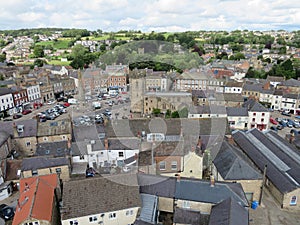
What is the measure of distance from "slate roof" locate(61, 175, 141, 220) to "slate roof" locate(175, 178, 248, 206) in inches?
136

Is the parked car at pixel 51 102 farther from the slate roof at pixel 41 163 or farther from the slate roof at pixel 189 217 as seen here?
the slate roof at pixel 189 217

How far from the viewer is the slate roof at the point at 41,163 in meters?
20.8

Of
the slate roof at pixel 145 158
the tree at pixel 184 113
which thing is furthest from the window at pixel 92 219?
the tree at pixel 184 113

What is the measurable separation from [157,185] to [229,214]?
5450 millimetres

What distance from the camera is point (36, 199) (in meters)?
15.7

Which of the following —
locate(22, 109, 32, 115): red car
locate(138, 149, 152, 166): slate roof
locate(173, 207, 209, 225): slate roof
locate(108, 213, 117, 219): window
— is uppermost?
locate(138, 149, 152, 166): slate roof

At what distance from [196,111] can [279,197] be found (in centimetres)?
1756

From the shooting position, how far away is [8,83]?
2000 inches

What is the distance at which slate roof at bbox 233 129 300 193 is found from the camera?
20205mm

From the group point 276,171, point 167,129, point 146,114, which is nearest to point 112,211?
point 167,129

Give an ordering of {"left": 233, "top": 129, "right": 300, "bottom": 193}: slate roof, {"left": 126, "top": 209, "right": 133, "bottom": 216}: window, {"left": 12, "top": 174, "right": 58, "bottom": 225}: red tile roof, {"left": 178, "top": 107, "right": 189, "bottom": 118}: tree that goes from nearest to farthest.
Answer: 1. {"left": 12, "top": 174, "right": 58, "bottom": 225}: red tile roof
2. {"left": 126, "top": 209, "right": 133, "bottom": 216}: window
3. {"left": 233, "top": 129, "right": 300, "bottom": 193}: slate roof
4. {"left": 178, "top": 107, "right": 189, "bottom": 118}: tree

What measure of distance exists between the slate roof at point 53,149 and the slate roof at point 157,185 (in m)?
9.41

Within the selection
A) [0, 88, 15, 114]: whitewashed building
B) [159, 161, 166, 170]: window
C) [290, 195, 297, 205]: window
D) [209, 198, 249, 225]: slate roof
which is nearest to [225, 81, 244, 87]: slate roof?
[290, 195, 297, 205]: window

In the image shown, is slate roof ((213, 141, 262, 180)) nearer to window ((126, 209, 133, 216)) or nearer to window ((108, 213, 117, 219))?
window ((126, 209, 133, 216))
